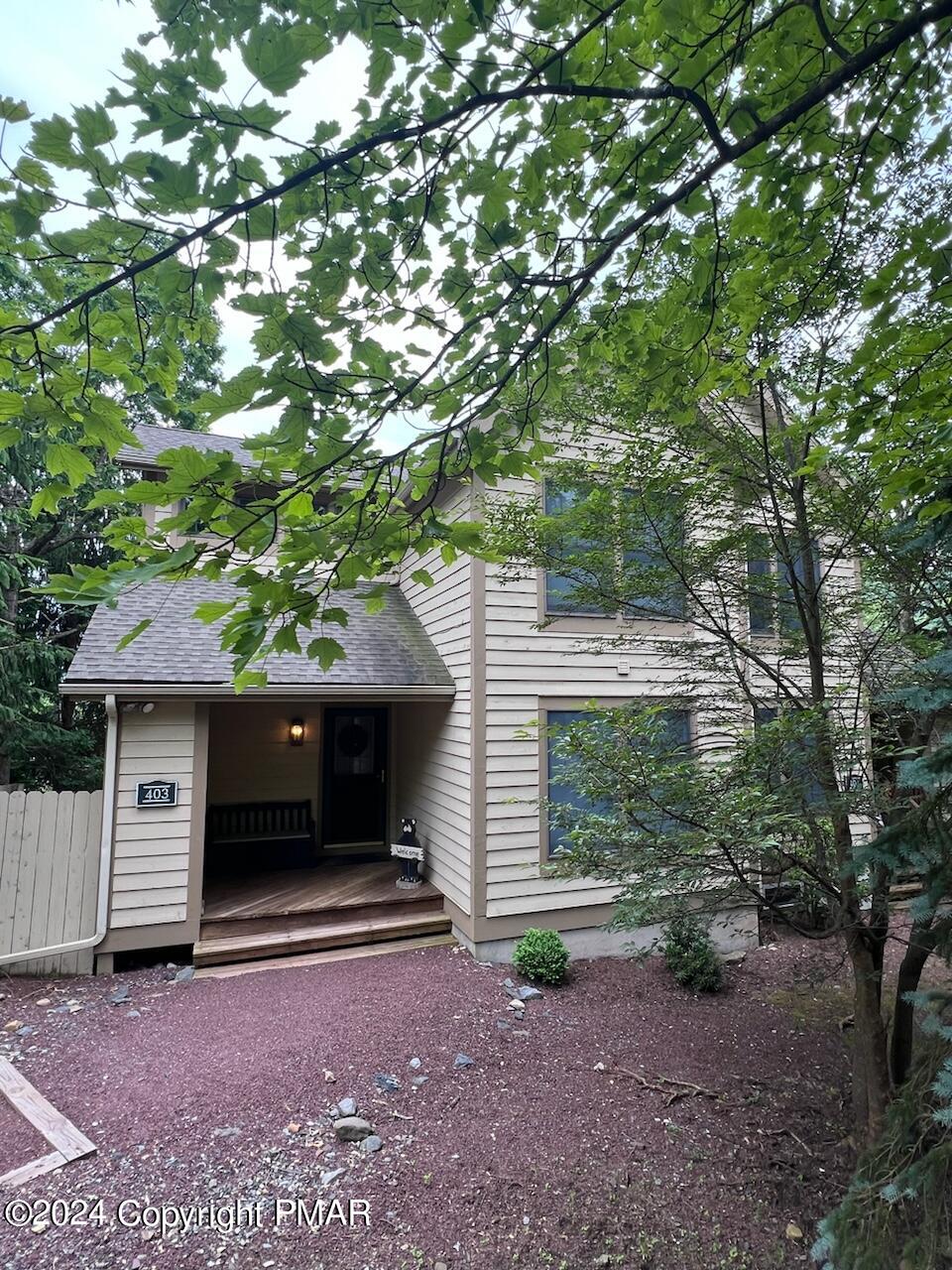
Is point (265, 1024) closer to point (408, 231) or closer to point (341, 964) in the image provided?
point (341, 964)

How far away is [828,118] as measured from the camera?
2256 mm

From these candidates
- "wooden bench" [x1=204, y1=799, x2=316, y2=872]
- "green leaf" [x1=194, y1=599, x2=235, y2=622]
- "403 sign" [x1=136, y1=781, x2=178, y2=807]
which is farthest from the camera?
"wooden bench" [x1=204, y1=799, x2=316, y2=872]

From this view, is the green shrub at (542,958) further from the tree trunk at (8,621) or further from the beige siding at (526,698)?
the tree trunk at (8,621)

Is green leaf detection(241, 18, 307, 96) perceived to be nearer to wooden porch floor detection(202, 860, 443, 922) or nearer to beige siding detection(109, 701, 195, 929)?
beige siding detection(109, 701, 195, 929)

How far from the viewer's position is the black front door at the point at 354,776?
8.45 metres

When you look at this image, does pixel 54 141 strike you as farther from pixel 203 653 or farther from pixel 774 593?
pixel 203 653

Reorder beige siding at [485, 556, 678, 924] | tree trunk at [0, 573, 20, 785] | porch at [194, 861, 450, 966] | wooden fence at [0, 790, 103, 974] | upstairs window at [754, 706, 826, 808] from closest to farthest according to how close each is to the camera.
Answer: upstairs window at [754, 706, 826, 808], wooden fence at [0, 790, 103, 974], porch at [194, 861, 450, 966], beige siding at [485, 556, 678, 924], tree trunk at [0, 573, 20, 785]

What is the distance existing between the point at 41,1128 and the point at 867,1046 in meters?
4.48

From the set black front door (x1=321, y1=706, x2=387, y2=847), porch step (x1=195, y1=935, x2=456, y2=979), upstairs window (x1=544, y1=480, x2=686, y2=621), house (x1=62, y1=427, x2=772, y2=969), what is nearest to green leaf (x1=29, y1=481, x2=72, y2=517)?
upstairs window (x1=544, y1=480, x2=686, y2=621)

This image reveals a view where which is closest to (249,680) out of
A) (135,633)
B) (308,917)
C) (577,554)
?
(135,633)

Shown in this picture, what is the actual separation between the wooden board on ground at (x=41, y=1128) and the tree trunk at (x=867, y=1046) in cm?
403

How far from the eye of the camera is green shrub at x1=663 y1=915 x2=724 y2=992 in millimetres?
5285

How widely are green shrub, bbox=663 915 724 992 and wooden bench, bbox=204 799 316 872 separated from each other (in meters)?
4.70

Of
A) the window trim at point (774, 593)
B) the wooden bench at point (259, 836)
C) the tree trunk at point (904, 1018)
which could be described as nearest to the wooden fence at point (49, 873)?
the wooden bench at point (259, 836)
